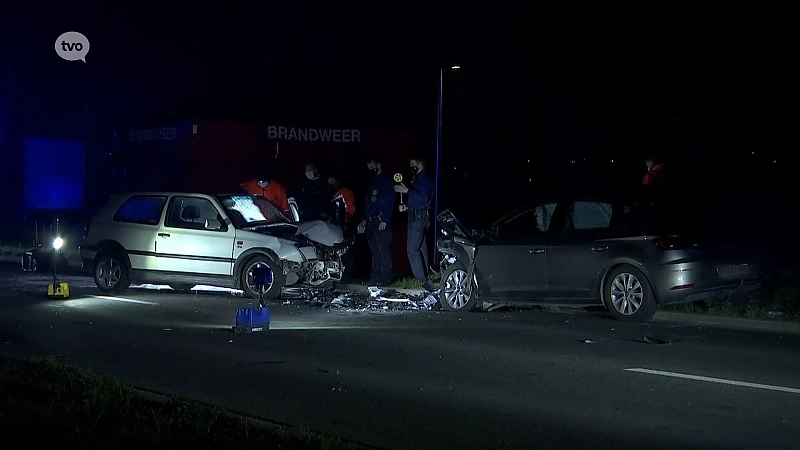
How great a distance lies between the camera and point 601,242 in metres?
13.4

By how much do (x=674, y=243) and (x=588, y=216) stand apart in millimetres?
1306

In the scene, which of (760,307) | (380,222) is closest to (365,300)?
(380,222)

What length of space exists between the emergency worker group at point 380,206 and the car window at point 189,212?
238 cm

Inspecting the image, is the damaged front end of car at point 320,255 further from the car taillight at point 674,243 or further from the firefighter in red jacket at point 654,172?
the car taillight at point 674,243

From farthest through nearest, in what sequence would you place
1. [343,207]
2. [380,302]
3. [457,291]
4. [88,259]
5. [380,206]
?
[343,207] → [380,206] → [88,259] → [380,302] → [457,291]

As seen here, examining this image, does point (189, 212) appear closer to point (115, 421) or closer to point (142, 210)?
point (142, 210)

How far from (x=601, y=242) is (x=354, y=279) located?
21.2 ft

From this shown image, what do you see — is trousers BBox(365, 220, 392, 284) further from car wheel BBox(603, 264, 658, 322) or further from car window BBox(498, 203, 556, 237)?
car wheel BBox(603, 264, 658, 322)

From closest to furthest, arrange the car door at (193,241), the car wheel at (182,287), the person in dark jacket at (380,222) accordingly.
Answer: the car door at (193,241), the car wheel at (182,287), the person in dark jacket at (380,222)

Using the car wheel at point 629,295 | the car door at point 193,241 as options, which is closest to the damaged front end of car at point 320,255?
the car door at point 193,241

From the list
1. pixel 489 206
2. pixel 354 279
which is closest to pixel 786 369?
pixel 354 279

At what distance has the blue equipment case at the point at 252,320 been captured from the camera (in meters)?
12.6

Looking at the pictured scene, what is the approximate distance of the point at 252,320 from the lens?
12625 mm

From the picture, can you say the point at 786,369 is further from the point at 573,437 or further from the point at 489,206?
the point at 489,206
